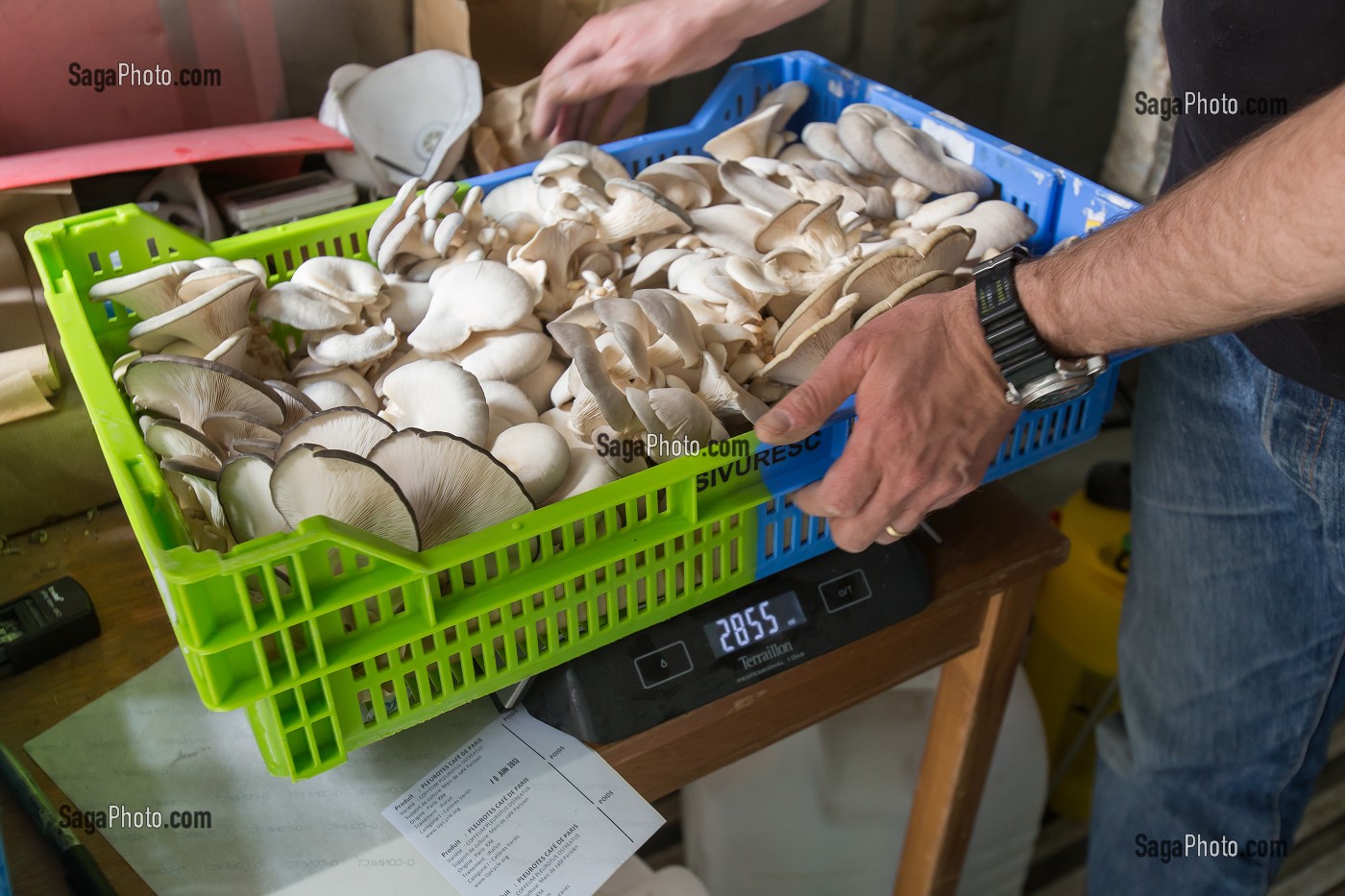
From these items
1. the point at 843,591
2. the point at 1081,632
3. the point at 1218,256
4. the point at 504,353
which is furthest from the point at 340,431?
the point at 1081,632

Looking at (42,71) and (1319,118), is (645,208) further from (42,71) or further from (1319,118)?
(42,71)

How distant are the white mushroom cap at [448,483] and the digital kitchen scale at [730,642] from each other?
0.49ft

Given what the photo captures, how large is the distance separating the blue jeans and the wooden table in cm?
24

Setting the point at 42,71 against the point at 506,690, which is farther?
the point at 42,71

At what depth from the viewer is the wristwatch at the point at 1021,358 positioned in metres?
0.74

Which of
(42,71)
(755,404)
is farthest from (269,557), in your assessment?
(42,71)

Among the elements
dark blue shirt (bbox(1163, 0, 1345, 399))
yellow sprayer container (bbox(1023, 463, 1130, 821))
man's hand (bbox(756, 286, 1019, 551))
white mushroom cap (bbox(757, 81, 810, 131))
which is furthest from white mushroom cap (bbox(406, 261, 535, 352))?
yellow sprayer container (bbox(1023, 463, 1130, 821))

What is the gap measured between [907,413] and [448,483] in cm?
32

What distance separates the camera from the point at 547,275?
90cm

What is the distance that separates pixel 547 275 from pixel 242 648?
0.43 m

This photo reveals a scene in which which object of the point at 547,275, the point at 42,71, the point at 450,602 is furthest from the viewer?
the point at 42,71

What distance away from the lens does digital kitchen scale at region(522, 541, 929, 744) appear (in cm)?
76

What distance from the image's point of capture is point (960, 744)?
1069 mm

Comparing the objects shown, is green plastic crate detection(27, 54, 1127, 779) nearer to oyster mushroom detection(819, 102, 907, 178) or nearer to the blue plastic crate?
the blue plastic crate
